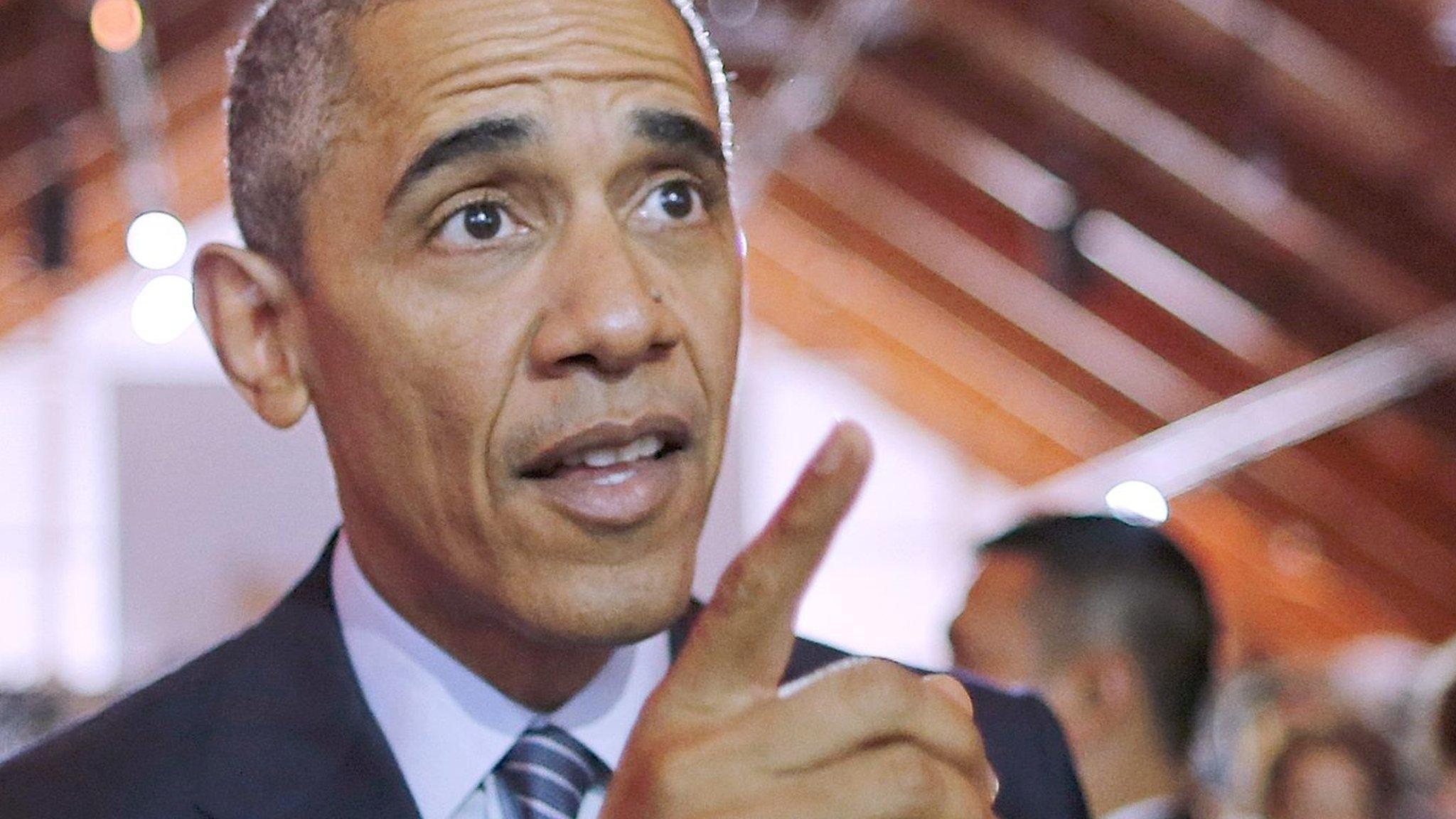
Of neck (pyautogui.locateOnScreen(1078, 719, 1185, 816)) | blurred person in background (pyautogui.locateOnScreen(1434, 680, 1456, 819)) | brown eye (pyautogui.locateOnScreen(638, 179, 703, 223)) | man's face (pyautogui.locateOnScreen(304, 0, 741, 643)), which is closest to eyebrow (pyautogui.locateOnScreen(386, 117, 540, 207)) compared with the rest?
man's face (pyautogui.locateOnScreen(304, 0, 741, 643))

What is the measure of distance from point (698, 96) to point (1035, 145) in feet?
25.6

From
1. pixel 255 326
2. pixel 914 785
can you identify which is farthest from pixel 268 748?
pixel 914 785

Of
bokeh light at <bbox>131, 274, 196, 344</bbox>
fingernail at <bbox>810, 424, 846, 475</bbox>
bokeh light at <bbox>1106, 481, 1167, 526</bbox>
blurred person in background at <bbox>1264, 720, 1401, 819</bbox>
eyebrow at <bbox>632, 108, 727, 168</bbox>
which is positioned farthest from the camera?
bokeh light at <bbox>131, 274, 196, 344</bbox>

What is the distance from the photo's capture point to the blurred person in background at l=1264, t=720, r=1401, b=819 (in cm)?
415

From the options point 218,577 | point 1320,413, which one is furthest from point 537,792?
point 218,577

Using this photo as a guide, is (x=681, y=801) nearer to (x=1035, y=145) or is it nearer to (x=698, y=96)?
(x=698, y=96)

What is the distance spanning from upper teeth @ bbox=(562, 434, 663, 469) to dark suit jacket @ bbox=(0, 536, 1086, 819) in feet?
1.16

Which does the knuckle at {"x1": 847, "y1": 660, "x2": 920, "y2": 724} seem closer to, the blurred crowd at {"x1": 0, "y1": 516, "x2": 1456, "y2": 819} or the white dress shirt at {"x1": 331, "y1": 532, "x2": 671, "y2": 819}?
the white dress shirt at {"x1": 331, "y1": 532, "x2": 671, "y2": 819}

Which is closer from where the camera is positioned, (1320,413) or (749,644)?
(749,644)

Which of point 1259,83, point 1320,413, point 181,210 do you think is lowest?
point 181,210

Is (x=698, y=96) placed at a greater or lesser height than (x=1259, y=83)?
greater

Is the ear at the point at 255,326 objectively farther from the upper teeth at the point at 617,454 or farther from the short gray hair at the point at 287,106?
the upper teeth at the point at 617,454

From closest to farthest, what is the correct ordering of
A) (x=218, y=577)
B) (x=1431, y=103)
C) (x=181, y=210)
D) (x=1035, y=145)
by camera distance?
(x=1431, y=103), (x=1035, y=145), (x=218, y=577), (x=181, y=210)

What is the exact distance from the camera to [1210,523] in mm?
13336
